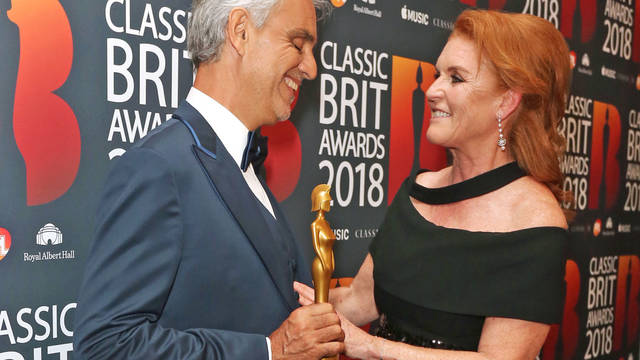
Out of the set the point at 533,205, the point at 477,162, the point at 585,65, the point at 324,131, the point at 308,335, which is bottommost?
the point at 308,335

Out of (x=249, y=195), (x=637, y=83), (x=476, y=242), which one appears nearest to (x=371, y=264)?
(x=476, y=242)

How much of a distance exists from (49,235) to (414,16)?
181 centimetres

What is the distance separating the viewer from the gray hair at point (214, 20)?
4.47 ft

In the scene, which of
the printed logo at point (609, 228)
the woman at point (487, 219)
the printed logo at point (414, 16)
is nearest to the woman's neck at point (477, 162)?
the woman at point (487, 219)

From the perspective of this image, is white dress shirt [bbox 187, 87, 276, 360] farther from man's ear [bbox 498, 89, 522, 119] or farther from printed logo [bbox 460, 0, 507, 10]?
printed logo [bbox 460, 0, 507, 10]

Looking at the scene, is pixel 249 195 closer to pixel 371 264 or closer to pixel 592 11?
pixel 371 264

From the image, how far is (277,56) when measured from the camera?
1.41 m

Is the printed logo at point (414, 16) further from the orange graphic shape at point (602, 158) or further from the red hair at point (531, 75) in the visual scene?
the orange graphic shape at point (602, 158)

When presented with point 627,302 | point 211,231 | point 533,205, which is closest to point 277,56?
point 211,231

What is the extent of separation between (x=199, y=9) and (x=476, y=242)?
3.19ft

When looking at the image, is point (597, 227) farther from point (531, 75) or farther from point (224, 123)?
point (224, 123)

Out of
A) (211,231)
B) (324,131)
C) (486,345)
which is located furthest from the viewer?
(324,131)

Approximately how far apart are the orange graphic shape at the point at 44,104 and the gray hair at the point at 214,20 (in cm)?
49

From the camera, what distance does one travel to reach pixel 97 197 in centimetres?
174
